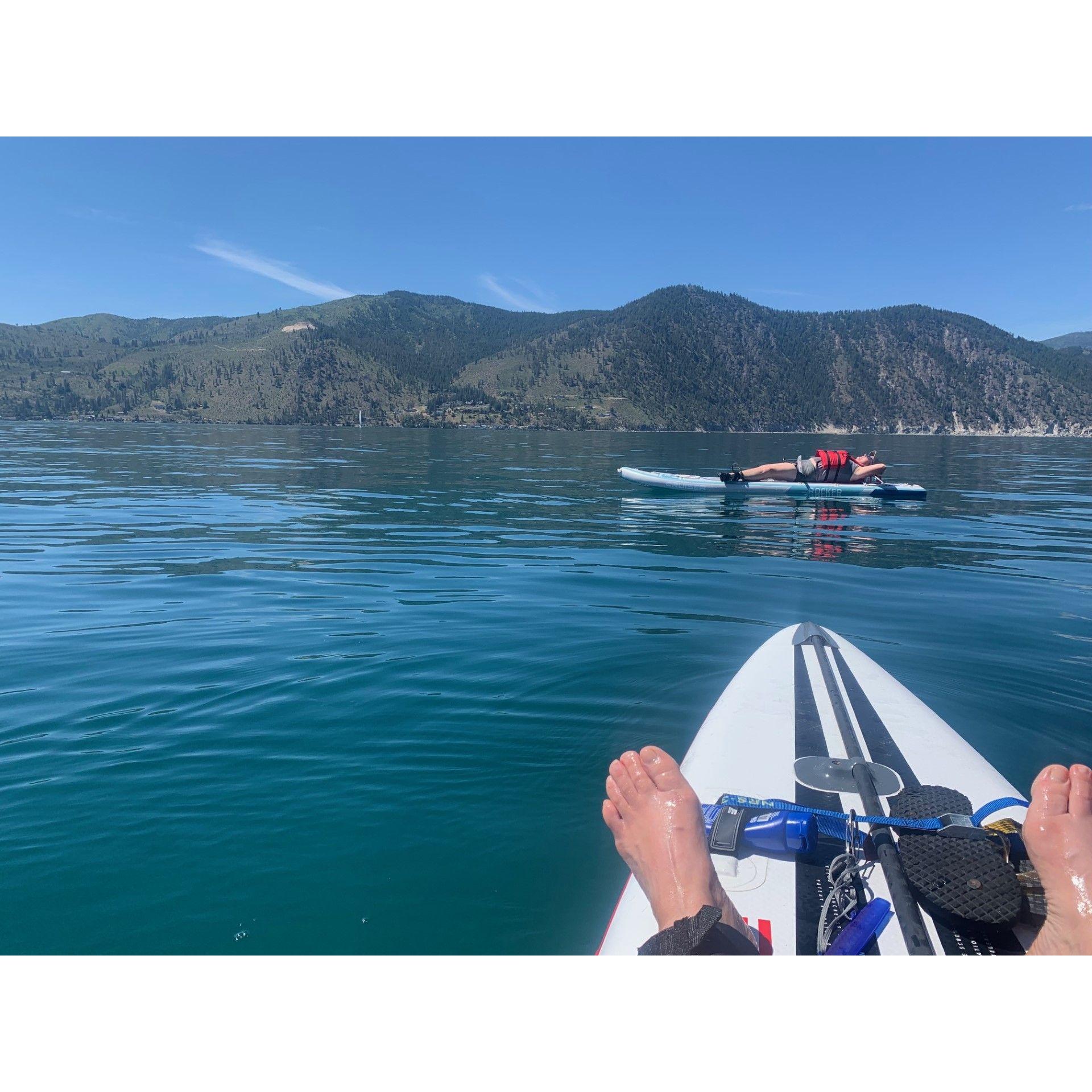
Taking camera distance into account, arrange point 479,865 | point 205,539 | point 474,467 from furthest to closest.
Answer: point 474,467 → point 205,539 → point 479,865

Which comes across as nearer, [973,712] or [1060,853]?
[1060,853]

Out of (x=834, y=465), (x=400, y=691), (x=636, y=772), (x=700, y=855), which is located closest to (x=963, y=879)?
(x=700, y=855)

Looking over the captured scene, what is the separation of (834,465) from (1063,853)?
64.7 feet

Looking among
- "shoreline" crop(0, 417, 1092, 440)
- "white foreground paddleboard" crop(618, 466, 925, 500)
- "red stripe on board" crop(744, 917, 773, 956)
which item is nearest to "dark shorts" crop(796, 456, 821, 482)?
"white foreground paddleboard" crop(618, 466, 925, 500)

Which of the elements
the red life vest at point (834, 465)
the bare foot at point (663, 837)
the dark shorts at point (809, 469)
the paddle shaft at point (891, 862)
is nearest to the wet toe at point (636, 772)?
the bare foot at point (663, 837)

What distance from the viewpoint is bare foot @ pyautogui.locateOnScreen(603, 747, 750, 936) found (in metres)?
2.57

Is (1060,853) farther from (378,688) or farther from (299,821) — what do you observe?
(378,688)

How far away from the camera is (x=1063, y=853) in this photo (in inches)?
94.0

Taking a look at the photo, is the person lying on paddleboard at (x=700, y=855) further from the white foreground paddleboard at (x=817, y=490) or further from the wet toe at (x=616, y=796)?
the white foreground paddleboard at (x=817, y=490)

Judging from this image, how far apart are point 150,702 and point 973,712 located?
6239 mm

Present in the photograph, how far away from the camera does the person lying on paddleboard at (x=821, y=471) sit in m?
20.3

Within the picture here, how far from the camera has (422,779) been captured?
12.9 ft
